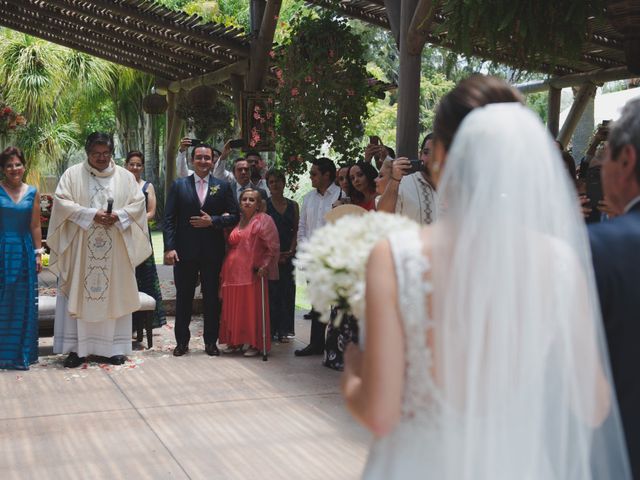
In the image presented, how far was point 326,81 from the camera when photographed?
8.19 meters

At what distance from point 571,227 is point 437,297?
0.40 metres

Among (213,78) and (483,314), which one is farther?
(213,78)

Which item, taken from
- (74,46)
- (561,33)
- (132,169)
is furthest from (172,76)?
(561,33)

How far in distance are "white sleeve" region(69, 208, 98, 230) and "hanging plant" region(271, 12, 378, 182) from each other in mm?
2142

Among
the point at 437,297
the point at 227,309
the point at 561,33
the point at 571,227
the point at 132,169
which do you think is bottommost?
the point at 227,309

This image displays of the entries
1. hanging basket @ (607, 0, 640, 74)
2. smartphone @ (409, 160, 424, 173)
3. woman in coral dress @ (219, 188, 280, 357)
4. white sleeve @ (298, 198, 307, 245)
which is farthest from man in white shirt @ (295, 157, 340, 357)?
hanging basket @ (607, 0, 640, 74)

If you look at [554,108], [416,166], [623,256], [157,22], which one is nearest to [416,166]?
[416,166]

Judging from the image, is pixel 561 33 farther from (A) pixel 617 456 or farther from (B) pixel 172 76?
(B) pixel 172 76

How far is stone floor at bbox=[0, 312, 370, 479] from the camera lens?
5.15m

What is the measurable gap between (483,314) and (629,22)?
4.48 m

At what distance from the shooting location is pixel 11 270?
7.65 metres

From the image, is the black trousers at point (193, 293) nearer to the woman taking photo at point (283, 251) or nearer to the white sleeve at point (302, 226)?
the woman taking photo at point (283, 251)

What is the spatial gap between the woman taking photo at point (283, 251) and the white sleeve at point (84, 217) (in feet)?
6.73

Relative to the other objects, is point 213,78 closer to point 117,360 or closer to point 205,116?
point 205,116
